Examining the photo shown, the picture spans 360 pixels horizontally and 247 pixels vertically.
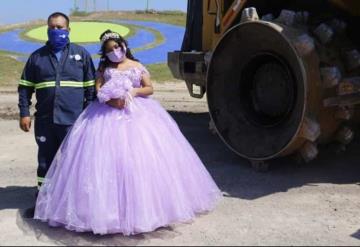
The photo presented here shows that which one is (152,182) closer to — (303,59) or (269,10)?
(303,59)

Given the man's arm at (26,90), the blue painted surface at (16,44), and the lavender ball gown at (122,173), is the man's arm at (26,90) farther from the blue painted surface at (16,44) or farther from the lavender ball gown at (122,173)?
the blue painted surface at (16,44)

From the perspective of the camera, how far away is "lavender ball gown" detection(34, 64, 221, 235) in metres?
4.59

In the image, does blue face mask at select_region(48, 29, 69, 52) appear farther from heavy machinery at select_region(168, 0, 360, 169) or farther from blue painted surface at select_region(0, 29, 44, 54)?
blue painted surface at select_region(0, 29, 44, 54)

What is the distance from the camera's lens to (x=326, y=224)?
16.0 feet

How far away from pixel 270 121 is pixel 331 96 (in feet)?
2.94

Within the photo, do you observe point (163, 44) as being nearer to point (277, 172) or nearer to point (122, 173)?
point (277, 172)

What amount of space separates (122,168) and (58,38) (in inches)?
52.9

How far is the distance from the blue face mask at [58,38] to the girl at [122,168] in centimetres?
37

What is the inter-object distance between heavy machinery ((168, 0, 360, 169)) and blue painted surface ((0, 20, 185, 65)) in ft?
41.3

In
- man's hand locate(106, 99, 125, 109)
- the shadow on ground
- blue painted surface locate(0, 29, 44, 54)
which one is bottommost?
blue painted surface locate(0, 29, 44, 54)

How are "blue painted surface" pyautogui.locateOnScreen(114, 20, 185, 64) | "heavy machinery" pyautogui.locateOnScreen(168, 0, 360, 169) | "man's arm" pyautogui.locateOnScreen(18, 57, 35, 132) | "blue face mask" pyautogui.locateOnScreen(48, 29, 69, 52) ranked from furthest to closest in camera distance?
→ "blue painted surface" pyautogui.locateOnScreen(114, 20, 185, 64)
"heavy machinery" pyautogui.locateOnScreen(168, 0, 360, 169)
"man's arm" pyautogui.locateOnScreen(18, 57, 35, 132)
"blue face mask" pyautogui.locateOnScreen(48, 29, 69, 52)

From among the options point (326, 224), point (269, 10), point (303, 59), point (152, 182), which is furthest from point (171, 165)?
point (269, 10)

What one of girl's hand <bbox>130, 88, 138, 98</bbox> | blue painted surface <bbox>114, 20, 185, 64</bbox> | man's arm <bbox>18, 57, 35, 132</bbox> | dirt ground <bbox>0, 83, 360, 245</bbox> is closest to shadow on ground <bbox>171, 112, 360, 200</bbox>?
dirt ground <bbox>0, 83, 360, 245</bbox>

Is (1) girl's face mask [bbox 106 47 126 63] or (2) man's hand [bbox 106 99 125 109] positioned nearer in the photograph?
(2) man's hand [bbox 106 99 125 109]
